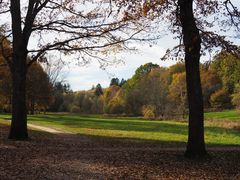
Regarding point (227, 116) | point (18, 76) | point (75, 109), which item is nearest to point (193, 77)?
point (18, 76)

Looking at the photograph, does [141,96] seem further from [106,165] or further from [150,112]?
[106,165]

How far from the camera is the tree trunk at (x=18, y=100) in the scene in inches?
810

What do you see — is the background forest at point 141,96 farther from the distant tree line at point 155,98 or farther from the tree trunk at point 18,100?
the tree trunk at point 18,100

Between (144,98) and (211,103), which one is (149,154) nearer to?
(144,98)

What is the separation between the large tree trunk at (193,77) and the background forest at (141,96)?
37177 mm

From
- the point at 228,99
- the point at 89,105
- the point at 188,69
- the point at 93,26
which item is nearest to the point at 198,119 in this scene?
the point at 188,69

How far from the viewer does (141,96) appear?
95.4 meters

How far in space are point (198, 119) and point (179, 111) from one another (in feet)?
205

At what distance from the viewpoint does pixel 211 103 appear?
4055 inches

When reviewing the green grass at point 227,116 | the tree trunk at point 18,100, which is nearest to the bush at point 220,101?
the green grass at point 227,116

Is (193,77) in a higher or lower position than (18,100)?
higher

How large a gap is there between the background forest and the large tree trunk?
122ft

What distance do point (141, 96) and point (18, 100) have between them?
75.3 metres

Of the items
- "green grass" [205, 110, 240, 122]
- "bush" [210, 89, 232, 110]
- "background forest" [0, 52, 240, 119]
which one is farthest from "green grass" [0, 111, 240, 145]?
"bush" [210, 89, 232, 110]
